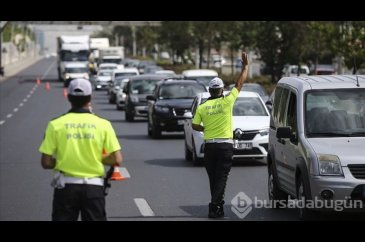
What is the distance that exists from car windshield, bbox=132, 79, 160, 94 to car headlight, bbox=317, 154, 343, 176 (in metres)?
25.0

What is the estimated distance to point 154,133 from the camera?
2877cm

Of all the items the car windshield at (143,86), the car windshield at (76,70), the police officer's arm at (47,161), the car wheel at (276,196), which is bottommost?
the car windshield at (76,70)

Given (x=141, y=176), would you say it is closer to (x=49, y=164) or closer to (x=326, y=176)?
(x=326, y=176)

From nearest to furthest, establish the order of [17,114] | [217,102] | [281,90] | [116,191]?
[217,102], [281,90], [116,191], [17,114]

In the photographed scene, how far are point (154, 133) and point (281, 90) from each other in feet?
47.0

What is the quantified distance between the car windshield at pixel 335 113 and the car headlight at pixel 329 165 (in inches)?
31.7

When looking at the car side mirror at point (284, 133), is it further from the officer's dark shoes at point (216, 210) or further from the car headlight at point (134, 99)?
the car headlight at point (134, 99)

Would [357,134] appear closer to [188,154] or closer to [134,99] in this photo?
[188,154]

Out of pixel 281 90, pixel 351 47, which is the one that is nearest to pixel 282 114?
pixel 281 90

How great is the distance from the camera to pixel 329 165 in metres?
12.1

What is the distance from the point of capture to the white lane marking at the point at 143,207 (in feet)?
46.0

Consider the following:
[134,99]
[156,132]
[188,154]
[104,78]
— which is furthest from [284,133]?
[104,78]

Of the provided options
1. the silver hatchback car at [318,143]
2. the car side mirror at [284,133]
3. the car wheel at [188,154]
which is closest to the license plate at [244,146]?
the car wheel at [188,154]
